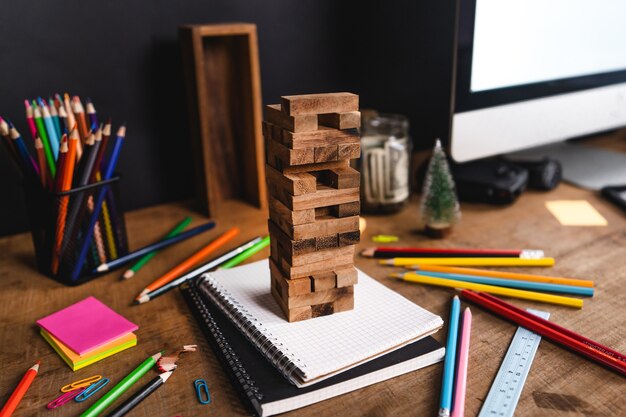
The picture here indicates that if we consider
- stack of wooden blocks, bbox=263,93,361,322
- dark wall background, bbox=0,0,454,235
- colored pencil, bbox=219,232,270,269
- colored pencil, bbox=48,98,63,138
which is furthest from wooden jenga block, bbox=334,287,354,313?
dark wall background, bbox=0,0,454,235

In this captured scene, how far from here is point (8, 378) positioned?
536 millimetres

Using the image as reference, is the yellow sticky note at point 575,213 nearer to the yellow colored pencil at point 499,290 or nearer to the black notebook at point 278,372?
the yellow colored pencil at point 499,290

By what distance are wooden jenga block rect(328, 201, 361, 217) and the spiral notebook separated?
11 cm

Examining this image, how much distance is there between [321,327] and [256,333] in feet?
0.22

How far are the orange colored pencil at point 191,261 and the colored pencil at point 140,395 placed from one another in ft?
0.56

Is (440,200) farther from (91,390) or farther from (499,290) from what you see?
(91,390)

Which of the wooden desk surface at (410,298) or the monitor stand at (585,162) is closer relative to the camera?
the wooden desk surface at (410,298)

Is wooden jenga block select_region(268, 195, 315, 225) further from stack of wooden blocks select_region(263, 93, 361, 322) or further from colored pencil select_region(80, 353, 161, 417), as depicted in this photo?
colored pencil select_region(80, 353, 161, 417)

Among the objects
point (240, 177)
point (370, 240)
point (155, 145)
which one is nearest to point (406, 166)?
point (370, 240)

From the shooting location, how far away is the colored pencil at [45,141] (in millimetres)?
703

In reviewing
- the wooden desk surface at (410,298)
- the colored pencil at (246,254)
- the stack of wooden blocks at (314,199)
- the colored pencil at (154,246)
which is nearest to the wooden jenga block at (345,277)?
the stack of wooden blocks at (314,199)

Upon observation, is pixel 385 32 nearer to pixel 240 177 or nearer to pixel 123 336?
pixel 240 177

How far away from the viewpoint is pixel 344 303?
1.95 ft

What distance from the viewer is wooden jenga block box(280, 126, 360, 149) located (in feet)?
1.73
